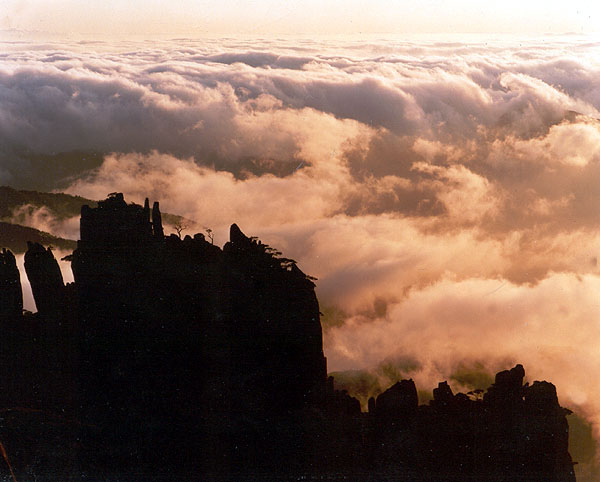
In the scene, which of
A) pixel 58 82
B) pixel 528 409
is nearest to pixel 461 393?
pixel 528 409

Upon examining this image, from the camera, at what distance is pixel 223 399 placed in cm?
1284

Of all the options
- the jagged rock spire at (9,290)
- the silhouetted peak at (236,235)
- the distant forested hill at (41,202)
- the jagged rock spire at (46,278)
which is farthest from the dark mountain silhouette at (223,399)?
the distant forested hill at (41,202)

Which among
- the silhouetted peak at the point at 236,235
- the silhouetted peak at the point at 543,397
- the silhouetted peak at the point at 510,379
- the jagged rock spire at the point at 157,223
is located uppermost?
the jagged rock spire at the point at 157,223

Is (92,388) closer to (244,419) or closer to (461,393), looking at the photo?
(244,419)

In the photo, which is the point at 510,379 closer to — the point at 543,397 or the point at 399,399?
the point at 543,397

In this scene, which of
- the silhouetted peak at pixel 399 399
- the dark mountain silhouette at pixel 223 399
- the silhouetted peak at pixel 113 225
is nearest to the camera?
the dark mountain silhouette at pixel 223 399

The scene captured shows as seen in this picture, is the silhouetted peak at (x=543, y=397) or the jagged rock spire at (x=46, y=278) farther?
the jagged rock spire at (x=46, y=278)

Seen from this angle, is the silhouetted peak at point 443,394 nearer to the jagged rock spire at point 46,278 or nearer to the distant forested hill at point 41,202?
the jagged rock spire at point 46,278

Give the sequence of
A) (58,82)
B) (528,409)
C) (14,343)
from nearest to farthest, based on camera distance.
Answer: (528,409) < (14,343) < (58,82)

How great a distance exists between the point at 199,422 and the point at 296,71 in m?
11.7

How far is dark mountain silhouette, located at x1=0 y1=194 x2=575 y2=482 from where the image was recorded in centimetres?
1262

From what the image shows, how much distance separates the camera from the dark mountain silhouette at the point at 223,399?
12.6 metres

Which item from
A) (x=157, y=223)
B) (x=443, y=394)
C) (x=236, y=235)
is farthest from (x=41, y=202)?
(x=443, y=394)

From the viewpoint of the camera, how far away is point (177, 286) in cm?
1283
